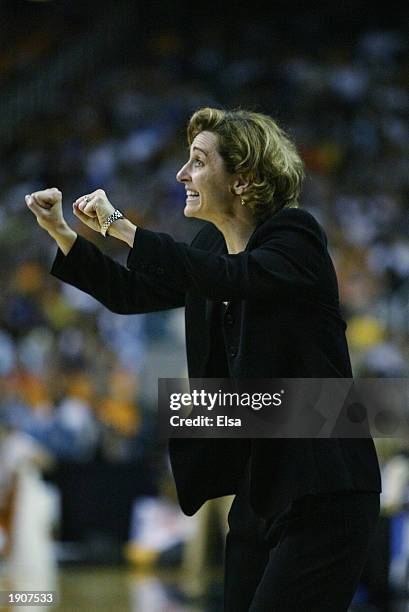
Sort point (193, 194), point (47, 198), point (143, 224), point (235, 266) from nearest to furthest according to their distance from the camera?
point (235, 266)
point (47, 198)
point (193, 194)
point (143, 224)

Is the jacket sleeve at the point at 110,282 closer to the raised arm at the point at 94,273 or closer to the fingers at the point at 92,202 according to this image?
the raised arm at the point at 94,273

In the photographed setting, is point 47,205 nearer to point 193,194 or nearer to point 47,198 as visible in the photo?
point 47,198

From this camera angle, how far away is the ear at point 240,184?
80.8 inches

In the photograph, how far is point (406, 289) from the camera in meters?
7.73

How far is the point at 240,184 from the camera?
2.06m

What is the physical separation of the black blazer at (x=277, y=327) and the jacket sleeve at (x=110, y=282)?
211 millimetres

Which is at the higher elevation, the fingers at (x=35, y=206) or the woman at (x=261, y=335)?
the fingers at (x=35, y=206)

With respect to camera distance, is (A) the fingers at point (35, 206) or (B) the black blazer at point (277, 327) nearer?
(B) the black blazer at point (277, 327)

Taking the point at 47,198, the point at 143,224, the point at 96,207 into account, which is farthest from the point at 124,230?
the point at 143,224

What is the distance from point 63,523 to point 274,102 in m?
4.39

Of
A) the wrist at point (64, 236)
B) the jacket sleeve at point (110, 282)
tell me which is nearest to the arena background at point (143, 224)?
the jacket sleeve at point (110, 282)

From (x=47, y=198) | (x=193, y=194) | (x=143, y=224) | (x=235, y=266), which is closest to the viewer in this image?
(x=235, y=266)

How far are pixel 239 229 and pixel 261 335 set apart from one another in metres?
0.26
